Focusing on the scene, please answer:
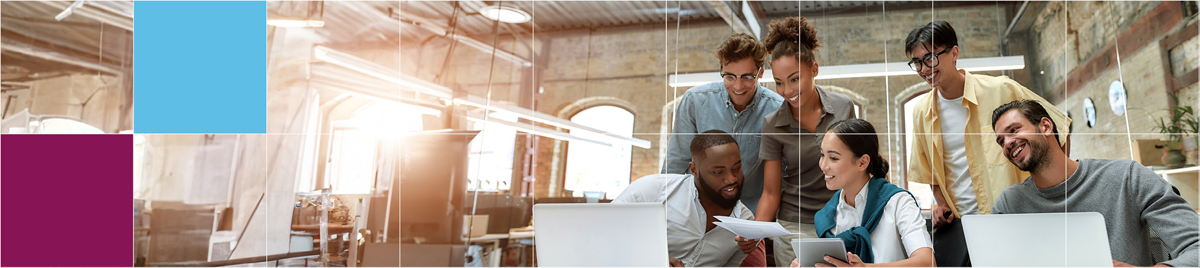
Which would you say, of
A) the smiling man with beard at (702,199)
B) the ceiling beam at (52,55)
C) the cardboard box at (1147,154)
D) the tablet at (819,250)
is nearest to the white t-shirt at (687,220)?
the smiling man with beard at (702,199)

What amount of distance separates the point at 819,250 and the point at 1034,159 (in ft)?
3.75

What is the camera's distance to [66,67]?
3719 millimetres

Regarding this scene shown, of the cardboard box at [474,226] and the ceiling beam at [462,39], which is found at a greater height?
the ceiling beam at [462,39]

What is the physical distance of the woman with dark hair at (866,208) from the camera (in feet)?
9.44

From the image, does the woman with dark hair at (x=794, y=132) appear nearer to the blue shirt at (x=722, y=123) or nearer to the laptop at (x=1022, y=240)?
the blue shirt at (x=722, y=123)

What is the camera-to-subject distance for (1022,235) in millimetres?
3098

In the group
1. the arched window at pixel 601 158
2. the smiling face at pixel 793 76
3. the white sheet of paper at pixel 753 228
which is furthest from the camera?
the arched window at pixel 601 158

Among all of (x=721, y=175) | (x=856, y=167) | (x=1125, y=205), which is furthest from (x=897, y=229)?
(x=1125, y=205)

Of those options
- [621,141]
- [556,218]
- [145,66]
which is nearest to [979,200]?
[621,141]

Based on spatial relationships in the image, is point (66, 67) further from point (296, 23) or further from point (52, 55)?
point (296, 23)

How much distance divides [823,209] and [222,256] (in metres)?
3.30

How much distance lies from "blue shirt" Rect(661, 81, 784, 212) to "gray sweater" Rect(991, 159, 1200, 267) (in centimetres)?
118

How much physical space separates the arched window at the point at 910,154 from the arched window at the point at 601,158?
1.34 meters

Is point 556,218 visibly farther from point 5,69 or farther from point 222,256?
point 5,69
